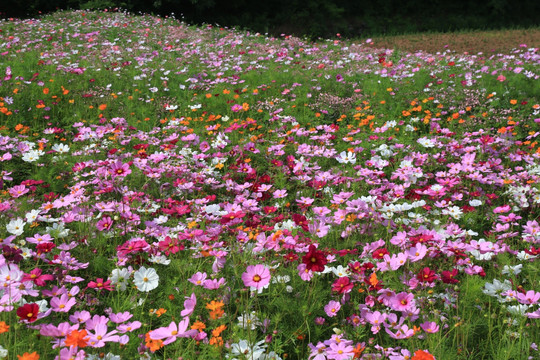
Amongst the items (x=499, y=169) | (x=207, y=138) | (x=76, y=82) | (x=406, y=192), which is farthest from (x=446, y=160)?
(x=76, y=82)

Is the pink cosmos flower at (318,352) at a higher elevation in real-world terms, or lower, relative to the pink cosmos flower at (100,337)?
lower

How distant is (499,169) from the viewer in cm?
348

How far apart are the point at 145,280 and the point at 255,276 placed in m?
0.57

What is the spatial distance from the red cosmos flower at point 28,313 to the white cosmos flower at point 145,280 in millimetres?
439

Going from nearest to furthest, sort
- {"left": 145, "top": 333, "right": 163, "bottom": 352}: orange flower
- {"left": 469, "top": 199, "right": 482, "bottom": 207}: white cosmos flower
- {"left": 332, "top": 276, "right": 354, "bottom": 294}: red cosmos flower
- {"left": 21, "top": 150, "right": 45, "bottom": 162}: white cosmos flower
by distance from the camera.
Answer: {"left": 145, "top": 333, "right": 163, "bottom": 352}: orange flower → {"left": 332, "top": 276, "right": 354, "bottom": 294}: red cosmos flower → {"left": 469, "top": 199, "right": 482, "bottom": 207}: white cosmos flower → {"left": 21, "top": 150, "right": 45, "bottom": 162}: white cosmos flower

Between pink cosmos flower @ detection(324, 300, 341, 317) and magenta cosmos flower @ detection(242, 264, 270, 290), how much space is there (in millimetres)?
362

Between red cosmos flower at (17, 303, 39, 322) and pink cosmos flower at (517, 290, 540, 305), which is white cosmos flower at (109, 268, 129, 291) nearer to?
red cosmos flower at (17, 303, 39, 322)

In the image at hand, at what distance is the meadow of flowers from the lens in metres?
1.62

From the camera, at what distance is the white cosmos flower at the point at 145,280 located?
181 cm

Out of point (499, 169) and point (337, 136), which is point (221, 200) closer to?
point (337, 136)

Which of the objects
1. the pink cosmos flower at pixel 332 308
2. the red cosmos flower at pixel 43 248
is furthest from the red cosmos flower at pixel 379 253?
the red cosmos flower at pixel 43 248

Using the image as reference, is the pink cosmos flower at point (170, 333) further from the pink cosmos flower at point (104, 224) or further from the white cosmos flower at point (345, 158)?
the white cosmos flower at point (345, 158)

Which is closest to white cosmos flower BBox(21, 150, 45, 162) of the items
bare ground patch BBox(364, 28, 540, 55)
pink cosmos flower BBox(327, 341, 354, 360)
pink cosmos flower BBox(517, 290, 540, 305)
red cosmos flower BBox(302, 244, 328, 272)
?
red cosmos flower BBox(302, 244, 328, 272)

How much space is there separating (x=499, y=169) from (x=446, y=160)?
0.42 metres
